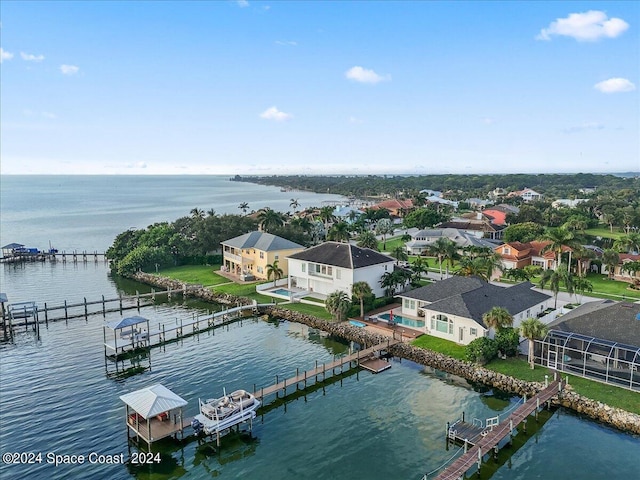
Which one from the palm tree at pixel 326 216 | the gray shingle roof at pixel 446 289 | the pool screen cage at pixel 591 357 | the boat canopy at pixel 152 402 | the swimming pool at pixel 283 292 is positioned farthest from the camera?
the palm tree at pixel 326 216

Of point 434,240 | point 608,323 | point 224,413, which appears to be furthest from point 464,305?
point 434,240

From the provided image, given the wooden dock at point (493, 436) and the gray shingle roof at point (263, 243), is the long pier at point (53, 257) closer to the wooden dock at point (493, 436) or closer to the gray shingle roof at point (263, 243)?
the gray shingle roof at point (263, 243)

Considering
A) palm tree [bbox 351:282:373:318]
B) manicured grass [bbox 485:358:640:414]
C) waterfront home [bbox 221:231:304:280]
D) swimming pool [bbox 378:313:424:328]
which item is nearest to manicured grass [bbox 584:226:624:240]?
waterfront home [bbox 221:231:304:280]

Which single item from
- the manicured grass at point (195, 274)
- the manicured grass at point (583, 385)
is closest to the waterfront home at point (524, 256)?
the manicured grass at point (583, 385)

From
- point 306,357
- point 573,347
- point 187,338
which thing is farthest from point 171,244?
point 573,347

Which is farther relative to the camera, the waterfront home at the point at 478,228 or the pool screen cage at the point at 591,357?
the waterfront home at the point at 478,228

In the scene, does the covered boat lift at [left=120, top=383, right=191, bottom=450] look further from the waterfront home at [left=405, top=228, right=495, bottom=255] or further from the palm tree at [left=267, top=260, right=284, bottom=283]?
the waterfront home at [left=405, top=228, right=495, bottom=255]
